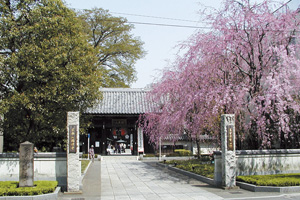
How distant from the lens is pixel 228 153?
1320 cm

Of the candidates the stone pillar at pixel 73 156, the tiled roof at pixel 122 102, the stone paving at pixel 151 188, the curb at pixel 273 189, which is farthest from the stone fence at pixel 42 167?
the tiled roof at pixel 122 102

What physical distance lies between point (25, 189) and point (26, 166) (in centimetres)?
99

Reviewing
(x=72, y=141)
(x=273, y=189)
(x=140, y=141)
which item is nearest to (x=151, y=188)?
(x=72, y=141)

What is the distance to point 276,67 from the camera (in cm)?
1477

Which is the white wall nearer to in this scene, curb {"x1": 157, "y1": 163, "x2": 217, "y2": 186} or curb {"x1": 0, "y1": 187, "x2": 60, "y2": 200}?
curb {"x1": 157, "y1": 163, "x2": 217, "y2": 186}

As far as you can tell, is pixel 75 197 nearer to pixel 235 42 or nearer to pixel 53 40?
pixel 53 40

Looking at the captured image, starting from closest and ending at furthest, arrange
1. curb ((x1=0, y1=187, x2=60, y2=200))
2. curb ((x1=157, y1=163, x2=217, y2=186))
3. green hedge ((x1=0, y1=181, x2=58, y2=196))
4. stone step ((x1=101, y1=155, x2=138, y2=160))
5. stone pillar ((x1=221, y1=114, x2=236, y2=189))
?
curb ((x1=0, y1=187, x2=60, y2=200)), green hedge ((x1=0, y1=181, x2=58, y2=196)), stone pillar ((x1=221, y1=114, x2=236, y2=189)), curb ((x1=157, y1=163, x2=217, y2=186)), stone step ((x1=101, y1=155, x2=138, y2=160))

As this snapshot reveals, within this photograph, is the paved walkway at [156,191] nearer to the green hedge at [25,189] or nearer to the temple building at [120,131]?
the green hedge at [25,189]

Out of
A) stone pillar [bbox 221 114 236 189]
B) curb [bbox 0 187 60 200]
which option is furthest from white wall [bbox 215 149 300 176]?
curb [bbox 0 187 60 200]

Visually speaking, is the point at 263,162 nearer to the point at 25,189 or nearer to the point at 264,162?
the point at 264,162

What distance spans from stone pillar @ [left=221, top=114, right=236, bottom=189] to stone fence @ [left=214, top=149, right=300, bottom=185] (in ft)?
1.88

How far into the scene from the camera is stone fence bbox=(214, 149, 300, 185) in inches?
544

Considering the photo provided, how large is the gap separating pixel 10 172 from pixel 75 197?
3.47 m

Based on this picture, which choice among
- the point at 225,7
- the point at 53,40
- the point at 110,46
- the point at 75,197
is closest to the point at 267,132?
the point at 225,7
